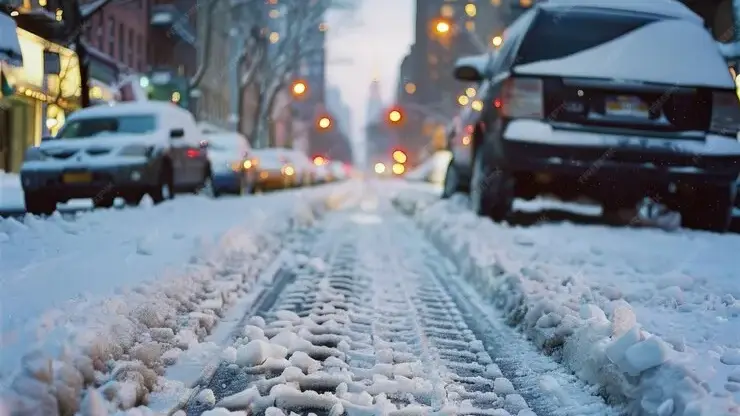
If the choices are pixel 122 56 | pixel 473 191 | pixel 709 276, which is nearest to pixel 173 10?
pixel 122 56

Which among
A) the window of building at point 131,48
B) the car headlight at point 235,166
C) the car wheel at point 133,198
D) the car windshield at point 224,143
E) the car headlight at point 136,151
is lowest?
the car wheel at point 133,198

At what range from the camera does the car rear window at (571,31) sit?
7.77m

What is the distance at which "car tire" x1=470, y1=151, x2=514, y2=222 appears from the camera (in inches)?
326

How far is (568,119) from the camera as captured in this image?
7.73 meters

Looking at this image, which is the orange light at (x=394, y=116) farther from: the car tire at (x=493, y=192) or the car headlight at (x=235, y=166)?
the car tire at (x=493, y=192)

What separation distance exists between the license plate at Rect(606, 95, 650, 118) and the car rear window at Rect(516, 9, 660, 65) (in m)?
0.57

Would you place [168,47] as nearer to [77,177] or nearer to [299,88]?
[299,88]

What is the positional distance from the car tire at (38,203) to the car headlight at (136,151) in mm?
1178

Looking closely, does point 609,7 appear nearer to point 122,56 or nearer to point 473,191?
point 473,191

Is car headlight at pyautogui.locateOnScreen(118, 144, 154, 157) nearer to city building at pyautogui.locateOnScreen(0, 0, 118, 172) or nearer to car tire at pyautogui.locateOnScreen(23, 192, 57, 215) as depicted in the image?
car tire at pyautogui.locateOnScreen(23, 192, 57, 215)

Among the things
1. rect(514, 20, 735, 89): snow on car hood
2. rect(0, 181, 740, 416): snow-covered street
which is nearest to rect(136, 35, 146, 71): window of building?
rect(0, 181, 740, 416): snow-covered street

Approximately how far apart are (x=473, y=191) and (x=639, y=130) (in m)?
2.20

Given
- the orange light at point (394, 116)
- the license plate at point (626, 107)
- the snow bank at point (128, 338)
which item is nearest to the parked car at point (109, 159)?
the snow bank at point (128, 338)

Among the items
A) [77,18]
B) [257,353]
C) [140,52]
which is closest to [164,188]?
[77,18]
